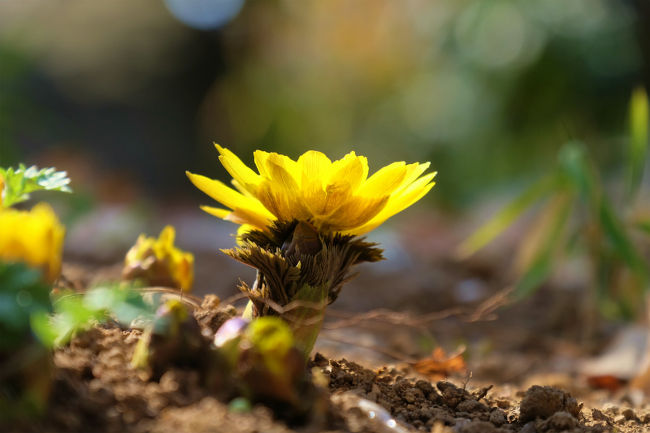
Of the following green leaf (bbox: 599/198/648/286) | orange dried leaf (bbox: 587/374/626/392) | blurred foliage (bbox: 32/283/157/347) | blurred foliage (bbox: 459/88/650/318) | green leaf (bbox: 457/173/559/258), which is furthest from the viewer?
green leaf (bbox: 457/173/559/258)

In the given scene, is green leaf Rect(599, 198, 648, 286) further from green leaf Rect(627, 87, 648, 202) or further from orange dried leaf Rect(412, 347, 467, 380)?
orange dried leaf Rect(412, 347, 467, 380)

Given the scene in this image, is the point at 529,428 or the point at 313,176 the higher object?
the point at 313,176

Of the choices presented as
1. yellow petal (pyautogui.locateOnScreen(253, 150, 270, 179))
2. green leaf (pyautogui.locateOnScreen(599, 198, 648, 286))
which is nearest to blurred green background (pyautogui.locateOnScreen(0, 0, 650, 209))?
green leaf (pyautogui.locateOnScreen(599, 198, 648, 286))

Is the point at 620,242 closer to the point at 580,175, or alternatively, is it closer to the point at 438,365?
the point at 580,175

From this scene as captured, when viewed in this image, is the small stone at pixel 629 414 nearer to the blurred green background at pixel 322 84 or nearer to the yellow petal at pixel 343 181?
the yellow petal at pixel 343 181

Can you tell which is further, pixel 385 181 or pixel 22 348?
pixel 385 181

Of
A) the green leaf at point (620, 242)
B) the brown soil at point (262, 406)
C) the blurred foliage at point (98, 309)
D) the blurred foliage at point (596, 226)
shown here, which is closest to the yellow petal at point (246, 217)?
the brown soil at point (262, 406)

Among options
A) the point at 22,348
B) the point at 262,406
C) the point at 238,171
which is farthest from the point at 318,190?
the point at 22,348
